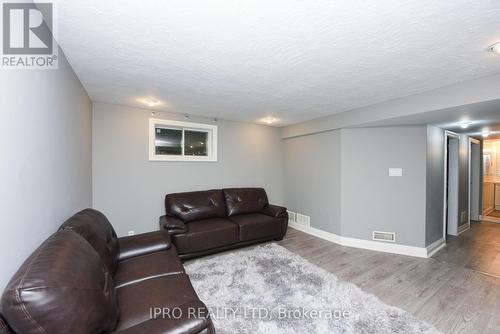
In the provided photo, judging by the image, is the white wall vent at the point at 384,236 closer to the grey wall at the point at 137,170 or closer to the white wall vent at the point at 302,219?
the white wall vent at the point at 302,219

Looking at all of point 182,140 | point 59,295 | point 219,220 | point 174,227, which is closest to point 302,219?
point 219,220

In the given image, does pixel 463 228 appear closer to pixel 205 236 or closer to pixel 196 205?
pixel 205 236

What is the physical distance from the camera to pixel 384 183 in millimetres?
3449

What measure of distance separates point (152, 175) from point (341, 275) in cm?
320

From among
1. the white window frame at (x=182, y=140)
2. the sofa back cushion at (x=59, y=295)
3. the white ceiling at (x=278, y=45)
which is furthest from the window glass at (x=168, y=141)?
the sofa back cushion at (x=59, y=295)

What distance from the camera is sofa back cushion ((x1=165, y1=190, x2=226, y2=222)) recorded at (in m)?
3.38

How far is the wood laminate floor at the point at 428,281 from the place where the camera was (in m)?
1.91

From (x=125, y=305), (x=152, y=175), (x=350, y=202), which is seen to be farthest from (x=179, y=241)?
(x=350, y=202)

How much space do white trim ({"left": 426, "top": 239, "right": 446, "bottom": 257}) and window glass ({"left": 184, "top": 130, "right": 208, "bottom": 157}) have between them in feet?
13.5

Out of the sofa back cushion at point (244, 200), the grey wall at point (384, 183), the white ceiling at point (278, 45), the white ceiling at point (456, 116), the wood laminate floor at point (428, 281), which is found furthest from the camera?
the sofa back cushion at point (244, 200)

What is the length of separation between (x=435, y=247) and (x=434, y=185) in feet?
3.38

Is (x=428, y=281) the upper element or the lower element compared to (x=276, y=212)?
lower

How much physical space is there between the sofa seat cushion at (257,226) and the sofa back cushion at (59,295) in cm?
231

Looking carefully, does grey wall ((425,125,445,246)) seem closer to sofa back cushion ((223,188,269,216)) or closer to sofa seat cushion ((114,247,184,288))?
sofa back cushion ((223,188,269,216))
